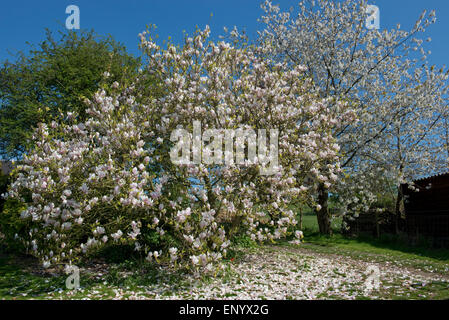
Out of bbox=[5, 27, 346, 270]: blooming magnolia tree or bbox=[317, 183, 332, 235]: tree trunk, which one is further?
bbox=[317, 183, 332, 235]: tree trunk

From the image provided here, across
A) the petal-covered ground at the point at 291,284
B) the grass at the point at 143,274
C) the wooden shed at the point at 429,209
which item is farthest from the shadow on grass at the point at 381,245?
the petal-covered ground at the point at 291,284

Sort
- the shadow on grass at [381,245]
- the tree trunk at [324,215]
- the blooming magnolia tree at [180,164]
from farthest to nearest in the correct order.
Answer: the tree trunk at [324,215] → the shadow on grass at [381,245] → the blooming magnolia tree at [180,164]

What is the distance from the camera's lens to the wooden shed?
1738 cm

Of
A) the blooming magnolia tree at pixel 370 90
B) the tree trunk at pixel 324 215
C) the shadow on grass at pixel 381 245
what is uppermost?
the blooming magnolia tree at pixel 370 90

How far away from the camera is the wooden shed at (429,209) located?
57.0 feet

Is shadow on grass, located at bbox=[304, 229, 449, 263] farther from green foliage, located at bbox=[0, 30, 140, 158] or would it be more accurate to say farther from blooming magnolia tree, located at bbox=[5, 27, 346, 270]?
green foliage, located at bbox=[0, 30, 140, 158]

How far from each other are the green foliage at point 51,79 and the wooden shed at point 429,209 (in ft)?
57.4

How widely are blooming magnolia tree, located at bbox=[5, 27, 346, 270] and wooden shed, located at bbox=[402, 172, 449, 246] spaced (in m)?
10.2

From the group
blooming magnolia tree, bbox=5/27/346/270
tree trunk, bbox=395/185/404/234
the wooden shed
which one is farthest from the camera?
tree trunk, bbox=395/185/404/234

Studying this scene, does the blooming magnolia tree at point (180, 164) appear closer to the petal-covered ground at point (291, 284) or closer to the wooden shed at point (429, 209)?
the petal-covered ground at point (291, 284)

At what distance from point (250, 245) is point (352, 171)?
792 cm

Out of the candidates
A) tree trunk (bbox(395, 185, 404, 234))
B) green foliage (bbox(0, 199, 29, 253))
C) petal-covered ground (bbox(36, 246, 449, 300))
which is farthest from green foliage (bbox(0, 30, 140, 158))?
tree trunk (bbox(395, 185, 404, 234))
